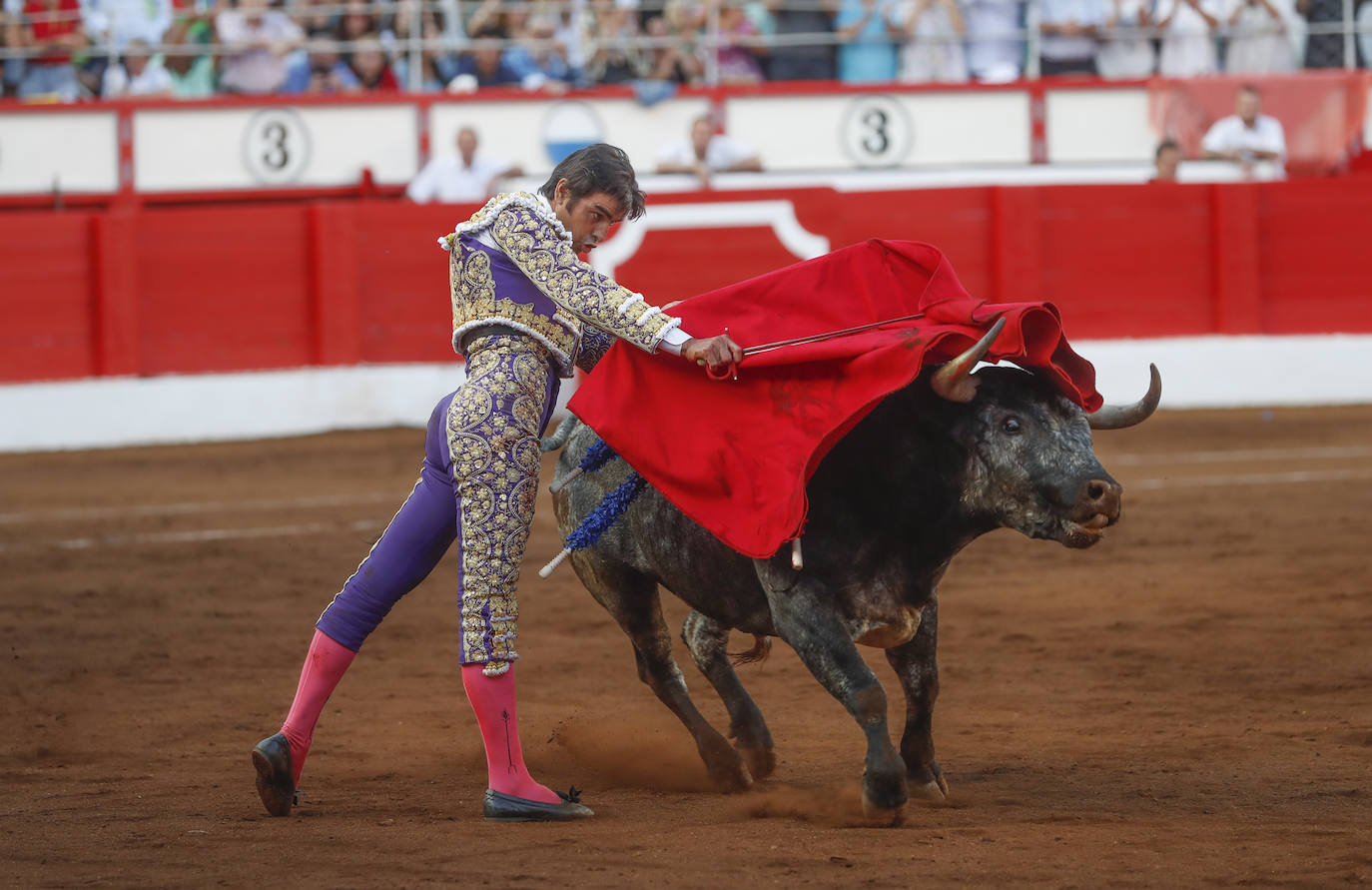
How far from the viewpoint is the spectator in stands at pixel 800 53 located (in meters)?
13.2

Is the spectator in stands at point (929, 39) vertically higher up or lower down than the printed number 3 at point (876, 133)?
higher up

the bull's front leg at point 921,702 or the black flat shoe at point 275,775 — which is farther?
the bull's front leg at point 921,702

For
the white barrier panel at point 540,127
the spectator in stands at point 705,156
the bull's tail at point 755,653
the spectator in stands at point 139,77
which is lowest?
the bull's tail at point 755,653

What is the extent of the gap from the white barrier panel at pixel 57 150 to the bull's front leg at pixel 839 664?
10223 mm

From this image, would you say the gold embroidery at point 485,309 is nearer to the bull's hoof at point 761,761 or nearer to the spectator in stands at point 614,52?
the bull's hoof at point 761,761

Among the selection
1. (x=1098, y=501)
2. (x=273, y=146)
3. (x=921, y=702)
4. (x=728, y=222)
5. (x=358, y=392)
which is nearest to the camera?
(x=1098, y=501)

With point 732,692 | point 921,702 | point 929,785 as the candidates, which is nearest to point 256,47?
point 732,692

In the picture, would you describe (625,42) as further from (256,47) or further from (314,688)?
(314,688)

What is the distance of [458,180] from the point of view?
1220 centimetres

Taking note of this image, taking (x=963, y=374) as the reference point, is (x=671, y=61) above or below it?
above

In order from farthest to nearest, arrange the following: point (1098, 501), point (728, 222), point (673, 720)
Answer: point (728, 222)
point (673, 720)
point (1098, 501)

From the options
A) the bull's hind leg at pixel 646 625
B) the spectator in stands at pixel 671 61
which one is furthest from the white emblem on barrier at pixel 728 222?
the bull's hind leg at pixel 646 625

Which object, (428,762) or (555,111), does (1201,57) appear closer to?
(555,111)

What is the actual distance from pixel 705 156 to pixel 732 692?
8529 mm
